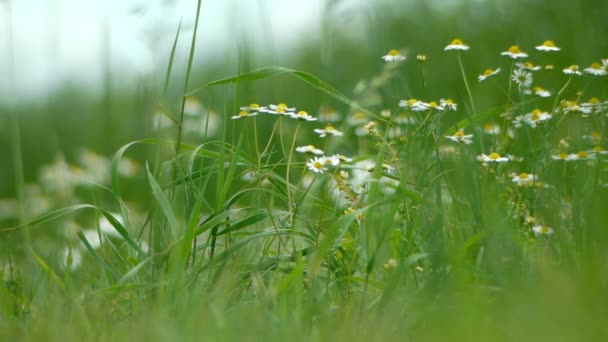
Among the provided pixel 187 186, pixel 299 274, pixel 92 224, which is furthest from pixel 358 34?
pixel 299 274

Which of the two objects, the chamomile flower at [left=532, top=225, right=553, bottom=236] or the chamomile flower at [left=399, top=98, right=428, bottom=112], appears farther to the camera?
the chamomile flower at [left=399, top=98, right=428, bottom=112]

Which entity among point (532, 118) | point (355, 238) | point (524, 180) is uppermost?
point (532, 118)

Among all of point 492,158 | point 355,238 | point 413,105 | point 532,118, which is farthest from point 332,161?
point 532,118

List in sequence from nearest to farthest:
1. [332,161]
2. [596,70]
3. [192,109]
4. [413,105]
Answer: [332,161]
[413,105]
[596,70]
[192,109]

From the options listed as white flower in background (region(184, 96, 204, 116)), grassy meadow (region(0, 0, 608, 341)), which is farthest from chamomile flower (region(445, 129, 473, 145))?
white flower in background (region(184, 96, 204, 116))

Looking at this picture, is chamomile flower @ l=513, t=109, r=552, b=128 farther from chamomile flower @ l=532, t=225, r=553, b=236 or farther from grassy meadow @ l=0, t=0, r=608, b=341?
chamomile flower @ l=532, t=225, r=553, b=236

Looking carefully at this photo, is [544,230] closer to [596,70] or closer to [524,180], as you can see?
[524,180]

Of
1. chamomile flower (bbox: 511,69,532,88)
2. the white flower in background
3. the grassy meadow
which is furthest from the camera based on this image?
the white flower in background

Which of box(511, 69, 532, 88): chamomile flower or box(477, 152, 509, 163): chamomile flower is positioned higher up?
box(511, 69, 532, 88): chamomile flower

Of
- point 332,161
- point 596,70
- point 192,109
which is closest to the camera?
point 332,161

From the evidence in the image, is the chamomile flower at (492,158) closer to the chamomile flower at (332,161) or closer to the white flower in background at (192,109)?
the chamomile flower at (332,161)

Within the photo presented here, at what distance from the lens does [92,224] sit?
159 inches

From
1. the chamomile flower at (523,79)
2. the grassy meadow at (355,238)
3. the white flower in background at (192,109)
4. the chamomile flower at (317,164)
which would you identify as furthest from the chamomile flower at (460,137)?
the white flower in background at (192,109)

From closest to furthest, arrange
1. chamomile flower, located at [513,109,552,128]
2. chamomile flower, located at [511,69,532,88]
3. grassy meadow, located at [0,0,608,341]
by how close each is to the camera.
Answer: grassy meadow, located at [0,0,608,341] → chamomile flower, located at [513,109,552,128] → chamomile flower, located at [511,69,532,88]
